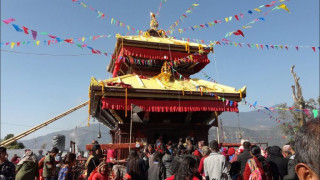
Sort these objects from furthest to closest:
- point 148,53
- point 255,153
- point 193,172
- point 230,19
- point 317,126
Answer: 1. point 148,53
2. point 230,19
3. point 255,153
4. point 193,172
5. point 317,126

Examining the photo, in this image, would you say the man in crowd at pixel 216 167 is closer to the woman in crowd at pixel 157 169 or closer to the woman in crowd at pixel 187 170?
the woman in crowd at pixel 157 169

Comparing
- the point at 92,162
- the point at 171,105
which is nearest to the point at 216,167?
the point at 92,162

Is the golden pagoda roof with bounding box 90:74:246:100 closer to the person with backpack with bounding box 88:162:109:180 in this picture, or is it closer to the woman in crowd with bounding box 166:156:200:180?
the person with backpack with bounding box 88:162:109:180

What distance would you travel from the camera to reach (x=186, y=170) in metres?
3.45

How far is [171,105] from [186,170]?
26.5 ft

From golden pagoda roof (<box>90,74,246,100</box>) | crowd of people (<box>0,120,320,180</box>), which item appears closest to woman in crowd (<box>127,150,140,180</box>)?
crowd of people (<box>0,120,320,180</box>)

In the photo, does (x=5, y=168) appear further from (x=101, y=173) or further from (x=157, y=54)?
(x=157, y=54)

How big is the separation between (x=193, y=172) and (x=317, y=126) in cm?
228

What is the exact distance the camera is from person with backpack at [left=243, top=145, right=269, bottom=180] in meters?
4.83

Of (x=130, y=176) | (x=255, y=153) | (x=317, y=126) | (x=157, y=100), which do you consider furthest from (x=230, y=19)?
(x=317, y=126)

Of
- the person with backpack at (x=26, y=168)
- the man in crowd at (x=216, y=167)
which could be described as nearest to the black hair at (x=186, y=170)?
the man in crowd at (x=216, y=167)

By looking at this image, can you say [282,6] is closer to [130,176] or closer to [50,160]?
[130,176]

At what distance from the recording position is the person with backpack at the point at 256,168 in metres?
4.83

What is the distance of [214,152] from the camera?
5.34 meters
